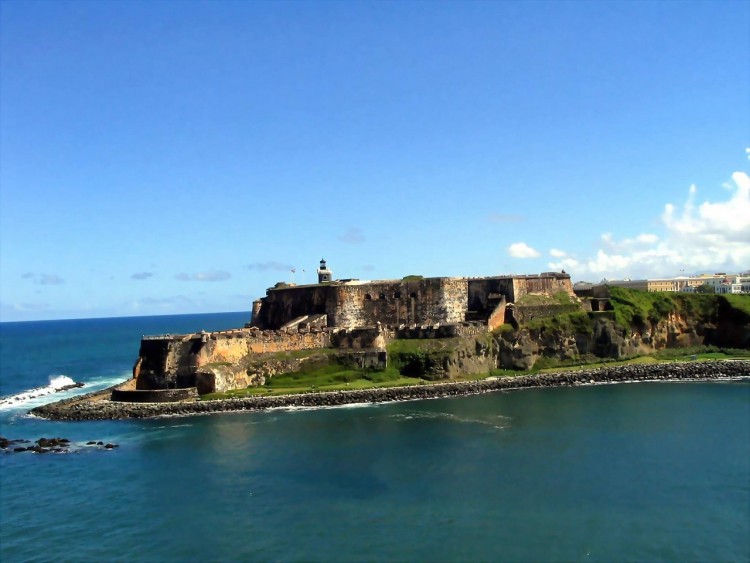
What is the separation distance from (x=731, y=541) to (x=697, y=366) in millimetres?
33274

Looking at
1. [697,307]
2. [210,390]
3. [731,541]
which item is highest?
[697,307]

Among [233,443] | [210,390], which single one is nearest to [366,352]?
[210,390]

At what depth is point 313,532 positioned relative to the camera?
66.4ft

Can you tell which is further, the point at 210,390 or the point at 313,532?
the point at 210,390

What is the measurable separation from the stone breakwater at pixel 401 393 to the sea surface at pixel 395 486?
188 cm

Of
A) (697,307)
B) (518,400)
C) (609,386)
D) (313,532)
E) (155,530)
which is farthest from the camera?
(697,307)

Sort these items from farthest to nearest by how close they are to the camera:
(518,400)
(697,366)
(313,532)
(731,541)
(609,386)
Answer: (697,366) < (609,386) < (518,400) < (313,532) < (731,541)

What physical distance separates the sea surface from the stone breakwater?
6.16ft

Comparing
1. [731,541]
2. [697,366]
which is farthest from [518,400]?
[731,541]

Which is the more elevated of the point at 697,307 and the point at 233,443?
the point at 697,307

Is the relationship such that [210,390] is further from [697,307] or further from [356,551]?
[697,307]

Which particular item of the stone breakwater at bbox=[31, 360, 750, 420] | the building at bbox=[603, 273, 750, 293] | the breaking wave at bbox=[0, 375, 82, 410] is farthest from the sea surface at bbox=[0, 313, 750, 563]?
the building at bbox=[603, 273, 750, 293]

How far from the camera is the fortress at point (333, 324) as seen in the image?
4366 cm

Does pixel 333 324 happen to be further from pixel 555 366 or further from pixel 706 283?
pixel 706 283
